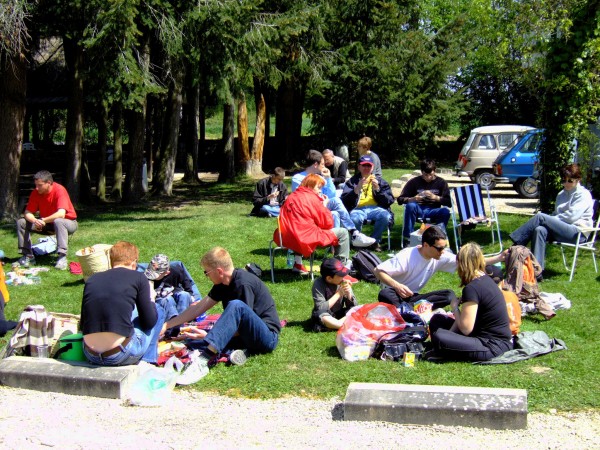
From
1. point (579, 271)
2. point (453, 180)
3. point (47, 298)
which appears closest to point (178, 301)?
point (47, 298)

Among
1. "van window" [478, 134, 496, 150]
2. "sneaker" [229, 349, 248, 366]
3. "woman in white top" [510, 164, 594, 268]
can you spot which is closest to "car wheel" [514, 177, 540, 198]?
"van window" [478, 134, 496, 150]

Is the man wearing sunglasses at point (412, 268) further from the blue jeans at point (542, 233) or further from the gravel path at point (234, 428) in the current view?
the blue jeans at point (542, 233)

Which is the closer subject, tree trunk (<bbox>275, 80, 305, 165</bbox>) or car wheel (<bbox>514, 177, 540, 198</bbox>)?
car wheel (<bbox>514, 177, 540, 198</bbox>)

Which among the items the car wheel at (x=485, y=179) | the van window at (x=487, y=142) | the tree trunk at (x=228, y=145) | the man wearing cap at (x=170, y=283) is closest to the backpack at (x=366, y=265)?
the man wearing cap at (x=170, y=283)

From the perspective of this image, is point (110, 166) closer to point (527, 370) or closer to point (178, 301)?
point (178, 301)

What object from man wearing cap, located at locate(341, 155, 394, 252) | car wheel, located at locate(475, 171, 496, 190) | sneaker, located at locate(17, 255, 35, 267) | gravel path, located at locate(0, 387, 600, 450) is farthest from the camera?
car wheel, located at locate(475, 171, 496, 190)

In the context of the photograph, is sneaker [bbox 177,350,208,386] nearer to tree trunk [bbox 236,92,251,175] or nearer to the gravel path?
the gravel path

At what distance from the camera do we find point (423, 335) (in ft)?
22.2

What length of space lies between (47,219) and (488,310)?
6.96 metres

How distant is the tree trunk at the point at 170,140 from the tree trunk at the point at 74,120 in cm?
290

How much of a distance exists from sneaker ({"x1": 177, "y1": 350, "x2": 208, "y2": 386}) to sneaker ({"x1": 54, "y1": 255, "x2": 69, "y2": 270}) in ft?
15.9

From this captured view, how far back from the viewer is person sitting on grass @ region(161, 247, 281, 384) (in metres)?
6.49

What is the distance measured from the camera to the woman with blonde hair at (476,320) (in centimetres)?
625

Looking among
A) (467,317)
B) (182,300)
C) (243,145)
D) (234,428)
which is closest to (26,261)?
(182,300)
